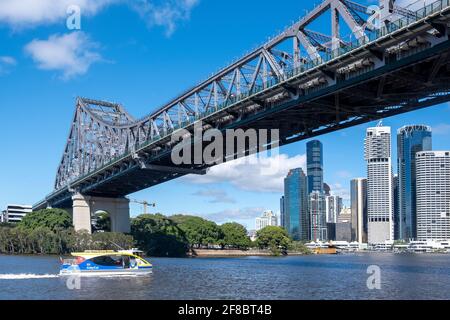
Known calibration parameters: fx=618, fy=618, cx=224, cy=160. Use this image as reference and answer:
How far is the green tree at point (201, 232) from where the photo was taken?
460ft

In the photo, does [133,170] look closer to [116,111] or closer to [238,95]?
[238,95]

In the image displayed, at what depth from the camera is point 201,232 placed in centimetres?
14288

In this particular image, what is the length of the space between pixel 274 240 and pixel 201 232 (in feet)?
66.7

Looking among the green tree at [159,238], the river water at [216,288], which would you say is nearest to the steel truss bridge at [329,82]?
the river water at [216,288]

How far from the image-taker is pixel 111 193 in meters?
123

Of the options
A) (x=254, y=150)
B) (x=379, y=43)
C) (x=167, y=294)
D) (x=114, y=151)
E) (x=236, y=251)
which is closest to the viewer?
(x=167, y=294)

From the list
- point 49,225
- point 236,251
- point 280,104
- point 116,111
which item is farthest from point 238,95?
point 236,251

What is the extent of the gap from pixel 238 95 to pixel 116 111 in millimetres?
74223

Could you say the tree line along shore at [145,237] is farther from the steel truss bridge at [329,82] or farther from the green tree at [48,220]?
the steel truss bridge at [329,82]

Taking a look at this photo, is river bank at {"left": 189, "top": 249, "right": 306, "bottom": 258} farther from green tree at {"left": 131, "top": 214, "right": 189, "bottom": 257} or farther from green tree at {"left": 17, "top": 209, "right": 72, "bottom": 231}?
green tree at {"left": 17, "top": 209, "right": 72, "bottom": 231}

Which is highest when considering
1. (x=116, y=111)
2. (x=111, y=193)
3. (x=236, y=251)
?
(x=116, y=111)

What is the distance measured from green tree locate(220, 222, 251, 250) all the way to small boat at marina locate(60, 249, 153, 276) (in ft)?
309

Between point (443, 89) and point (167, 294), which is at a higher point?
point (443, 89)

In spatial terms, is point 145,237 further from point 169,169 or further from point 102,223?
point 169,169
